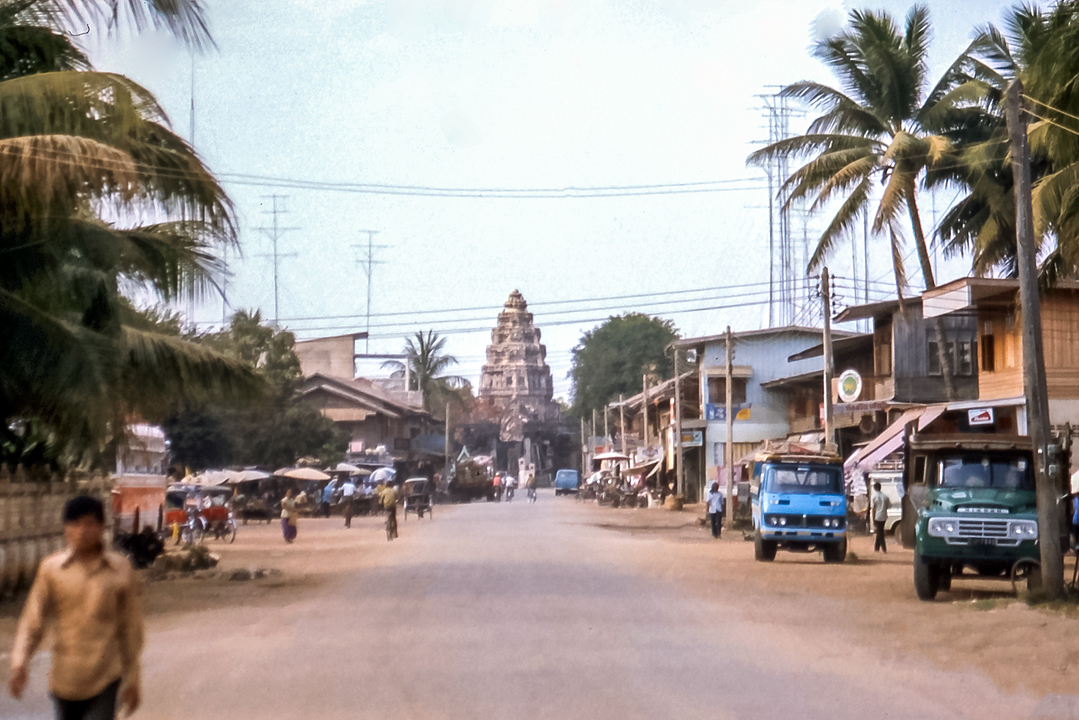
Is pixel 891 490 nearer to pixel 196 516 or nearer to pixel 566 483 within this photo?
pixel 196 516

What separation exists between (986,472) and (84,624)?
15.7 metres

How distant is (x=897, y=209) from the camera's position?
29.8 metres

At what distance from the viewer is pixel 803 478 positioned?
26891 mm

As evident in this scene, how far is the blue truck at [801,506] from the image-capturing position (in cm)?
2602

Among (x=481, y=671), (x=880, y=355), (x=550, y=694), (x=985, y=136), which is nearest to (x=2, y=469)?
(x=481, y=671)

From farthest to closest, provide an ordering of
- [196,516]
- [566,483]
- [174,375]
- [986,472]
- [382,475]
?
[566,483] → [382,475] → [196,516] → [174,375] → [986,472]

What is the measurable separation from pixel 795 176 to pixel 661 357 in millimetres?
78125

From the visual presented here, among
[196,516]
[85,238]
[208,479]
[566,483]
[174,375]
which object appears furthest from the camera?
[566,483]

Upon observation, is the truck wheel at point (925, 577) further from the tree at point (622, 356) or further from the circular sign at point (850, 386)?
the tree at point (622, 356)

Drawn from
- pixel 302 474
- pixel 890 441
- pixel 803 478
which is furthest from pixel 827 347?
pixel 302 474

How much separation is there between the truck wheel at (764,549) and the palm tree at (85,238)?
1182cm

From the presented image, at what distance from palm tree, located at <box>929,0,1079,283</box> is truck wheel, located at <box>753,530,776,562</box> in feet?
25.1

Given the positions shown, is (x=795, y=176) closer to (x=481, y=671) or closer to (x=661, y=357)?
(x=481, y=671)

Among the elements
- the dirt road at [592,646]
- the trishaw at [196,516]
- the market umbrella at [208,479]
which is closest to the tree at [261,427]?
the market umbrella at [208,479]
